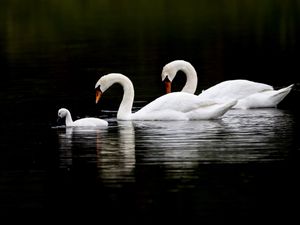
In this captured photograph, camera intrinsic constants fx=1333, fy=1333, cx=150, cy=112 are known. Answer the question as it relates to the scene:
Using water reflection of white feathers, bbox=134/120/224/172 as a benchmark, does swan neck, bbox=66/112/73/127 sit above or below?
above

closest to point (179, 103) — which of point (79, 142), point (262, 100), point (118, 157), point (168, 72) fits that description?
point (262, 100)

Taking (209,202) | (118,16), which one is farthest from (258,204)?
(118,16)

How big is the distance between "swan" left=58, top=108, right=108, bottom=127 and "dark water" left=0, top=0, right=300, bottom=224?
36 cm

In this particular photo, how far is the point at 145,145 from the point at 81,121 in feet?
9.14

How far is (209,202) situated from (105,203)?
117cm

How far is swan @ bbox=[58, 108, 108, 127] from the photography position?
2138 cm

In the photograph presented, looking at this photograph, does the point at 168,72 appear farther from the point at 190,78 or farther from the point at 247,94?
the point at 247,94

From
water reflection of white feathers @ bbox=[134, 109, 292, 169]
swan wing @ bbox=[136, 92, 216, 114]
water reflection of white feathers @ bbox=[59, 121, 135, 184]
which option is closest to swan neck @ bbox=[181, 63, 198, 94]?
water reflection of white feathers @ bbox=[134, 109, 292, 169]

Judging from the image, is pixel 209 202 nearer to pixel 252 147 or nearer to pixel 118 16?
pixel 252 147

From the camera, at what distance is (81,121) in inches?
848

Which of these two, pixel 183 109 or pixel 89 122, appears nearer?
pixel 89 122

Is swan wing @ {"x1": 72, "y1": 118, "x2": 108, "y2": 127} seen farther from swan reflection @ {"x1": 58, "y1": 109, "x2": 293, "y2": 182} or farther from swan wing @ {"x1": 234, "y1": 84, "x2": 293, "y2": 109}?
swan wing @ {"x1": 234, "y1": 84, "x2": 293, "y2": 109}

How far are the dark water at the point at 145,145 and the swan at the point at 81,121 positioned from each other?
36cm

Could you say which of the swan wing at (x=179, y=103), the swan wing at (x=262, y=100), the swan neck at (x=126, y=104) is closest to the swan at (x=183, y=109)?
the swan wing at (x=179, y=103)
